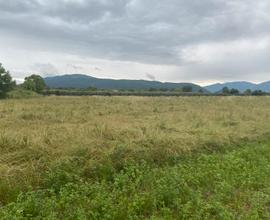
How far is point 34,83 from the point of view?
73812mm

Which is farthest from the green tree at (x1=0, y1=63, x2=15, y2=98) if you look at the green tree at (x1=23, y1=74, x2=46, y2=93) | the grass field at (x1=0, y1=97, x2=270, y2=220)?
the grass field at (x1=0, y1=97, x2=270, y2=220)

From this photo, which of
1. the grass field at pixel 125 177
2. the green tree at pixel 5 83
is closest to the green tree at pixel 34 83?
the green tree at pixel 5 83

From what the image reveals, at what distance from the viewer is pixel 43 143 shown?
31.9ft

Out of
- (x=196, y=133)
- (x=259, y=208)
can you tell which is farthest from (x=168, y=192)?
(x=196, y=133)

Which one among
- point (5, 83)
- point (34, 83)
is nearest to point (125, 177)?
point (5, 83)

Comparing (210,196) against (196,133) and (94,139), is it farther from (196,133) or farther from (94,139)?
(196,133)

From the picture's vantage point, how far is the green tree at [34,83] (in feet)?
234

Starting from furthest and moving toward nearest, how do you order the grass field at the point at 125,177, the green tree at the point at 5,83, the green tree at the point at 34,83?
the green tree at the point at 34,83 < the green tree at the point at 5,83 < the grass field at the point at 125,177

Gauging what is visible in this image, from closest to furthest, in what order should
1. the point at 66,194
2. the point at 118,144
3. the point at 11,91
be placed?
the point at 66,194, the point at 118,144, the point at 11,91

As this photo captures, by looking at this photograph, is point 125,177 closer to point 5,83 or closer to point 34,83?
point 5,83

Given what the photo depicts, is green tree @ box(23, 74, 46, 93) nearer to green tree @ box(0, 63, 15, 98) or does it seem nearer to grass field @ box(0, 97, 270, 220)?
green tree @ box(0, 63, 15, 98)

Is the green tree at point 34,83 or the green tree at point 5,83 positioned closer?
the green tree at point 5,83

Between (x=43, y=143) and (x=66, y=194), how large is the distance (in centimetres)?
314

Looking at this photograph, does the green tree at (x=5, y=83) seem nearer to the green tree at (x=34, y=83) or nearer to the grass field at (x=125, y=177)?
the green tree at (x=34, y=83)
